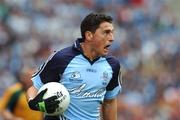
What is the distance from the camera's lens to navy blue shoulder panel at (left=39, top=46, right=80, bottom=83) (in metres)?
7.84

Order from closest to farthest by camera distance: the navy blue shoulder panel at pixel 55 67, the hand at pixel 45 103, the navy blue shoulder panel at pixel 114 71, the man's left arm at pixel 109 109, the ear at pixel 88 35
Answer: the hand at pixel 45 103 < the navy blue shoulder panel at pixel 55 67 < the ear at pixel 88 35 < the navy blue shoulder panel at pixel 114 71 < the man's left arm at pixel 109 109

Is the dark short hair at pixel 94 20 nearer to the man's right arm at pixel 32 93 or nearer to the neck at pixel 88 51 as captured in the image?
the neck at pixel 88 51

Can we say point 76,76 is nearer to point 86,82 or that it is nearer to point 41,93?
point 86,82

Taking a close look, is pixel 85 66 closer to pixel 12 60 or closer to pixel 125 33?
pixel 12 60

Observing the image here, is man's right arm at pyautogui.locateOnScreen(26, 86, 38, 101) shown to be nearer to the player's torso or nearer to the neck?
the player's torso

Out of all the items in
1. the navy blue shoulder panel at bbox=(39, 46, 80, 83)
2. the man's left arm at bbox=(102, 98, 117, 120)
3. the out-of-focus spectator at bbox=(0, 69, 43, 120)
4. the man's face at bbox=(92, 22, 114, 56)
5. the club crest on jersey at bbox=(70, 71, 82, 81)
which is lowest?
the out-of-focus spectator at bbox=(0, 69, 43, 120)

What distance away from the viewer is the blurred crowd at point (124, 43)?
16953 millimetres

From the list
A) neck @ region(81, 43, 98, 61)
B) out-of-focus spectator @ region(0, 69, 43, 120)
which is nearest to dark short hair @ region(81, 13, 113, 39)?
neck @ region(81, 43, 98, 61)

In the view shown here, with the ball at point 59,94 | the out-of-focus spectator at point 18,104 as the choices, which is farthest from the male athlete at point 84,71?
the out-of-focus spectator at point 18,104

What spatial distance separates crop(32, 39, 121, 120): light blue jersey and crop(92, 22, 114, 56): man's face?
0.65 ft

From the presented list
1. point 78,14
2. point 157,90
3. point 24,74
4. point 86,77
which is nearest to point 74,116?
point 86,77

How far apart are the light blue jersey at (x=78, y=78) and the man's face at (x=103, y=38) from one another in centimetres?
20

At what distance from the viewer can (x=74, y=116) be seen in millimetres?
7918

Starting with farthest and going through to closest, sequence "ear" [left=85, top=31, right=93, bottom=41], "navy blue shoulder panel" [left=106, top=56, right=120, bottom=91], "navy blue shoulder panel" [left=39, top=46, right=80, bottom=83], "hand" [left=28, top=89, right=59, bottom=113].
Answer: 1. "navy blue shoulder panel" [left=106, top=56, right=120, bottom=91]
2. "ear" [left=85, top=31, right=93, bottom=41]
3. "navy blue shoulder panel" [left=39, top=46, right=80, bottom=83]
4. "hand" [left=28, top=89, right=59, bottom=113]
